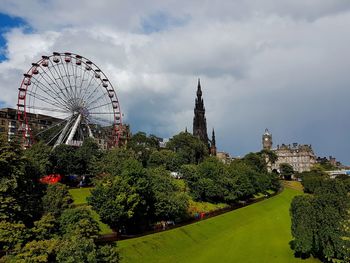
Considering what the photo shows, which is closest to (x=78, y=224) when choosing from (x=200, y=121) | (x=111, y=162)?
→ (x=111, y=162)

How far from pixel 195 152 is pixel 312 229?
83663 millimetres

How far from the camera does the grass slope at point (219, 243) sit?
47469 mm

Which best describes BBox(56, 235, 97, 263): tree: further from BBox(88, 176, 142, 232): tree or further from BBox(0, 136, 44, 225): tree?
BBox(88, 176, 142, 232): tree

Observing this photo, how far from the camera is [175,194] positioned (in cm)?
6594

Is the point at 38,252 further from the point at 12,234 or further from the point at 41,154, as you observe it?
the point at 41,154

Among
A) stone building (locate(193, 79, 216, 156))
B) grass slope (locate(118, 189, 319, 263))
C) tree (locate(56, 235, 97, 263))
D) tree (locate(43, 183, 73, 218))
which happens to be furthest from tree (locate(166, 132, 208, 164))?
tree (locate(56, 235, 97, 263))

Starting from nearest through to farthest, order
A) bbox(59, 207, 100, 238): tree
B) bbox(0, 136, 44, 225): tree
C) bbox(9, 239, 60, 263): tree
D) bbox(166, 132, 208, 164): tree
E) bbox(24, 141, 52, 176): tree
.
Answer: bbox(9, 239, 60, 263): tree, bbox(59, 207, 100, 238): tree, bbox(0, 136, 44, 225): tree, bbox(24, 141, 52, 176): tree, bbox(166, 132, 208, 164): tree

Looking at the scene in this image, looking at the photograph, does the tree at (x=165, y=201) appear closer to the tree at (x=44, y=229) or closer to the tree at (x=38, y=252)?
the tree at (x=44, y=229)

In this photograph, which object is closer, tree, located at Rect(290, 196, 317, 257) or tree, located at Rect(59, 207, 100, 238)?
tree, located at Rect(59, 207, 100, 238)

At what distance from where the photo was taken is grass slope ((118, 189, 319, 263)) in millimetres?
47469

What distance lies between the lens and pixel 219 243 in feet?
182

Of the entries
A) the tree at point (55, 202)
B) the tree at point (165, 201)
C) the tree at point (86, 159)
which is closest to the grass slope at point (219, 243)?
the tree at point (165, 201)

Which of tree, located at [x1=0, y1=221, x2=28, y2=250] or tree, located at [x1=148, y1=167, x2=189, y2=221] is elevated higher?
tree, located at [x1=148, y1=167, x2=189, y2=221]

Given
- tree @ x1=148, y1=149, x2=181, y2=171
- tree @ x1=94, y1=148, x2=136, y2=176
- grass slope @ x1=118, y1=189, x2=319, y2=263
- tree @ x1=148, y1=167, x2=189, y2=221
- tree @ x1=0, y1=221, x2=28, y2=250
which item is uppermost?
tree @ x1=148, y1=149, x2=181, y2=171
